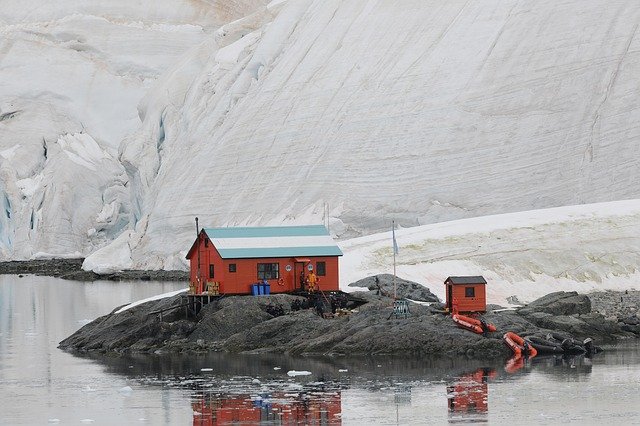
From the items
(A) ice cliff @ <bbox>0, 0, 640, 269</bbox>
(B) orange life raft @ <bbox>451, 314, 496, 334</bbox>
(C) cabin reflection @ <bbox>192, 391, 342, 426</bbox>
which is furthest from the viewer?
(A) ice cliff @ <bbox>0, 0, 640, 269</bbox>

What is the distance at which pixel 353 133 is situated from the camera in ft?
274

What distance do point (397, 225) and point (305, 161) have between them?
8984mm

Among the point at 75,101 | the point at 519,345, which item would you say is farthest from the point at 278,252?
the point at 75,101

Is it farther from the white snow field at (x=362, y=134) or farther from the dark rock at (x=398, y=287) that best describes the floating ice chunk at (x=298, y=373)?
the white snow field at (x=362, y=134)

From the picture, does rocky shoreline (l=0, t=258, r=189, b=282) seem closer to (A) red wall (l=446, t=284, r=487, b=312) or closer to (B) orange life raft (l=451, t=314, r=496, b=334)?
(A) red wall (l=446, t=284, r=487, b=312)

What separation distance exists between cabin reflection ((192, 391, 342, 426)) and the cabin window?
1070 cm

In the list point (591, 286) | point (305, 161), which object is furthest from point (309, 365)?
point (305, 161)

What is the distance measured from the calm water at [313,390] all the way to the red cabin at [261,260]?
12.3ft

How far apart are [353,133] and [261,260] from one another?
1555 inches

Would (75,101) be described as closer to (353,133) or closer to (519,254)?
(353,133)

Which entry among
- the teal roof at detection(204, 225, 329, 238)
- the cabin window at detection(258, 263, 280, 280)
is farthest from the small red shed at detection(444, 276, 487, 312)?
the teal roof at detection(204, 225, 329, 238)

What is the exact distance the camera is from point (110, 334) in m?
45.0

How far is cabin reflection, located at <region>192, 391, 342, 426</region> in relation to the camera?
3016 centimetres

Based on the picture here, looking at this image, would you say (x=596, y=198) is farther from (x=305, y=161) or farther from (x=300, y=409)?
(x=300, y=409)
